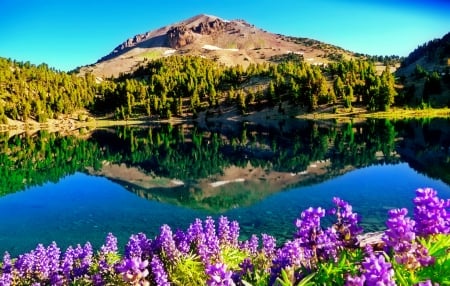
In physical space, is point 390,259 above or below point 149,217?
above

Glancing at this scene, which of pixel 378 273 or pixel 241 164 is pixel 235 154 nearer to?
pixel 241 164

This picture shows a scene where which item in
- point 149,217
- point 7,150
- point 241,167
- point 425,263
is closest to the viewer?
point 425,263

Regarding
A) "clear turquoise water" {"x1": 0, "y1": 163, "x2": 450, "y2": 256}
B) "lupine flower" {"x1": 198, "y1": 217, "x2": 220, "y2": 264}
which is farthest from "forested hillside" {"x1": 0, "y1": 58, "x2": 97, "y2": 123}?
"lupine flower" {"x1": 198, "y1": 217, "x2": 220, "y2": 264}

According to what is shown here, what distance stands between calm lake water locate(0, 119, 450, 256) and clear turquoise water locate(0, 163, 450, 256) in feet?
0.25

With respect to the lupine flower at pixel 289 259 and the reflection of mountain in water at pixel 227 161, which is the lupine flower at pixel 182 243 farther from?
the reflection of mountain in water at pixel 227 161

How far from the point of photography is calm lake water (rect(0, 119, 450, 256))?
2988 cm

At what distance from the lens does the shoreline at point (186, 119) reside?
351 feet

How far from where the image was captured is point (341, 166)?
4725 cm

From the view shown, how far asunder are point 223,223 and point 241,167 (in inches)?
1592

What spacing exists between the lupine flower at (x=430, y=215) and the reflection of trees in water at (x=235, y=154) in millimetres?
34409

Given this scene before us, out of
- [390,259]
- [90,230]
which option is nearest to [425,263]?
[390,259]

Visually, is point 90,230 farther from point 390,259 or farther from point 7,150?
point 7,150

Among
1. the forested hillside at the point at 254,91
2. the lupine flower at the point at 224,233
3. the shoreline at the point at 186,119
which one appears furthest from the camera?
the forested hillside at the point at 254,91

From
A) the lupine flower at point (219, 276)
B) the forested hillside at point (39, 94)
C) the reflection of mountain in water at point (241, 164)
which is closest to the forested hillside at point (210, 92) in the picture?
the forested hillside at point (39, 94)
